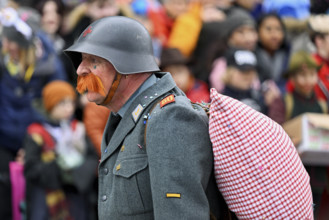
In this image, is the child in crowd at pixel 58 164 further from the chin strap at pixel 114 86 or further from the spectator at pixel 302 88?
the chin strap at pixel 114 86

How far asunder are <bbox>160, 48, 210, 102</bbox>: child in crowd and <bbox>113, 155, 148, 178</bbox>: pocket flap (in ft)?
12.7

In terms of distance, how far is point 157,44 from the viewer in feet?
24.8

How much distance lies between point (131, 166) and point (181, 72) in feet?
13.4

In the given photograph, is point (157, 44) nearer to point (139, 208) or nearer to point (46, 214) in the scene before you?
point (46, 214)

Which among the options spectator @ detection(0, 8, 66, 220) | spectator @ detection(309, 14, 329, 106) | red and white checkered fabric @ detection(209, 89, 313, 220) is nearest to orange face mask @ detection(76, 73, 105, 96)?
red and white checkered fabric @ detection(209, 89, 313, 220)

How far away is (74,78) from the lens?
24.4 feet

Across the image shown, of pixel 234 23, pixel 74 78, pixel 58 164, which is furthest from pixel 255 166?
pixel 234 23

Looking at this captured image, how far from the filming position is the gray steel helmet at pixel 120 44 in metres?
3.12

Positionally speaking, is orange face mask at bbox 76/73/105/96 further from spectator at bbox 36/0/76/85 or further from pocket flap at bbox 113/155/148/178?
spectator at bbox 36/0/76/85

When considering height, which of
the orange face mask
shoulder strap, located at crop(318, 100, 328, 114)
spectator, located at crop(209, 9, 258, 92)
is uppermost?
spectator, located at crop(209, 9, 258, 92)

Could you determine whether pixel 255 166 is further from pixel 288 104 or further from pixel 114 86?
pixel 288 104

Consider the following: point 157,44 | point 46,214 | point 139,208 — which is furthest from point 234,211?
point 157,44

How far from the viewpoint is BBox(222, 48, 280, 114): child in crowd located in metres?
6.60

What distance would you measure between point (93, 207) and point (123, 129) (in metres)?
3.45
